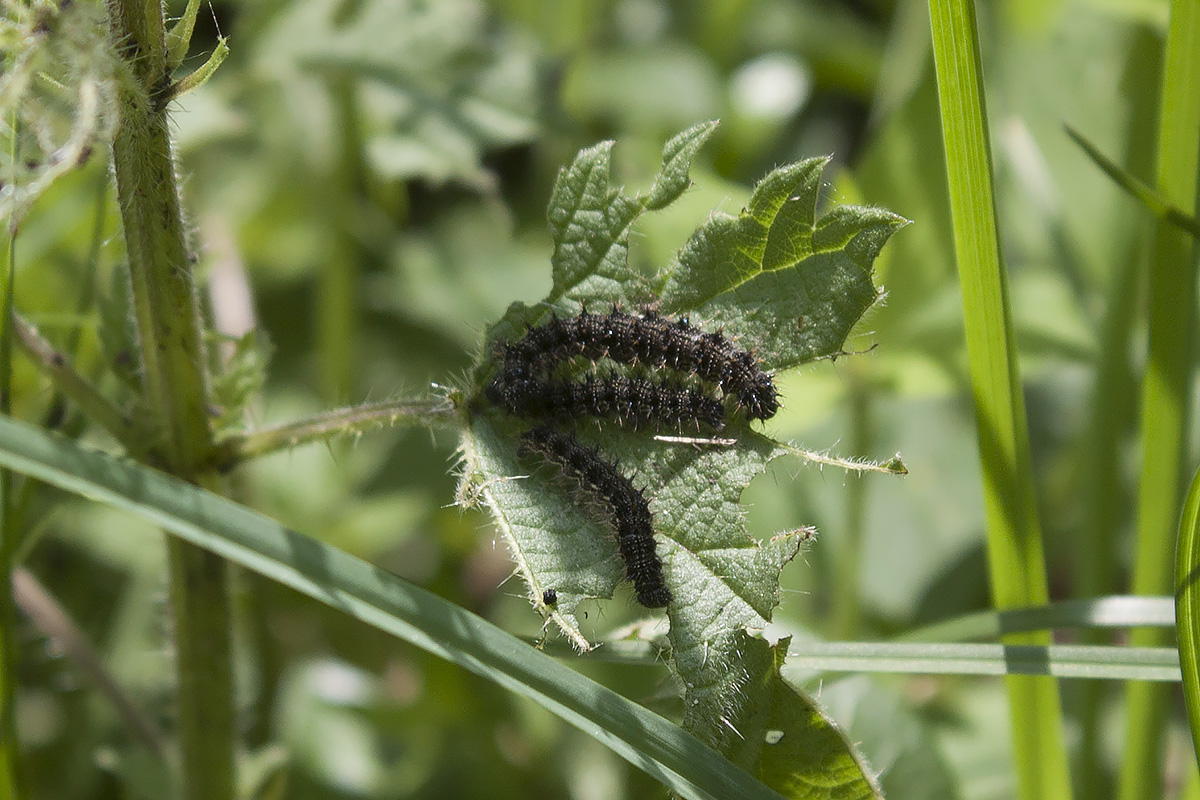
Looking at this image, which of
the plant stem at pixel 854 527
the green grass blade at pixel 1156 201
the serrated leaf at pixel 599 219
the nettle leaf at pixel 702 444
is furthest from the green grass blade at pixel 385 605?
the plant stem at pixel 854 527

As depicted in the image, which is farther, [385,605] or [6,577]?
[6,577]

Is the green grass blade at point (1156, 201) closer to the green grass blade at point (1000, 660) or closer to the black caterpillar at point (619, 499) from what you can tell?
the green grass blade at point (1000, 660)

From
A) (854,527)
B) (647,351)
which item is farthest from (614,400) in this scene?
(854,527)

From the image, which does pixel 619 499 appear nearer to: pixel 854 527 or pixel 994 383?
pixel 994 383

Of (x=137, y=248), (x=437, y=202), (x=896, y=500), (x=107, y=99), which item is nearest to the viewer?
(x=107, y=99)

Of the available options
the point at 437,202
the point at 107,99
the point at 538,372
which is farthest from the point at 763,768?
the point at 437,202

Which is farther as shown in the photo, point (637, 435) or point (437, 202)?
point (437, 202)

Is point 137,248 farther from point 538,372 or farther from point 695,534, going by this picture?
point 695,534
